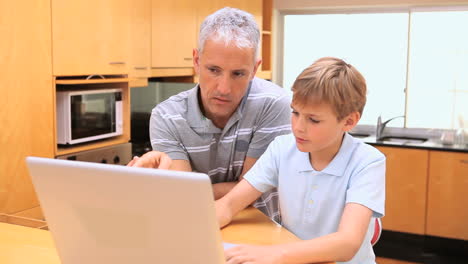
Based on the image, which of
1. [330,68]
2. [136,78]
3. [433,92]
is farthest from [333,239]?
[433,92]

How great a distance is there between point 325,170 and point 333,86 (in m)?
0.23

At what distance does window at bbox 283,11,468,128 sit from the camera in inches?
189

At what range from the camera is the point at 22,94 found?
2469mm

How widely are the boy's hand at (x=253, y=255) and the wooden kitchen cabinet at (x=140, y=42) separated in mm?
2267

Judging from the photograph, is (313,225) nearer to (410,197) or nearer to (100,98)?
(100,98)

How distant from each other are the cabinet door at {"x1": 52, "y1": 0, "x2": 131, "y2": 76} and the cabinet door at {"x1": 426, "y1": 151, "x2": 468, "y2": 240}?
262 centimetres

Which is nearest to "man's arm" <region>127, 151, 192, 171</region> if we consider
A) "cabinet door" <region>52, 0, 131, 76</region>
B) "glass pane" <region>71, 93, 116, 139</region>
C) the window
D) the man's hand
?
the man's hand

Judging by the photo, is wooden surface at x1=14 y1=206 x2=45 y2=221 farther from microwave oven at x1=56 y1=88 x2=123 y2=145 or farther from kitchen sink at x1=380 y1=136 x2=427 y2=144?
kitchen sink at x1=380 y1=136 x2=427 y2=144

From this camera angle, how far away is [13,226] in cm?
158

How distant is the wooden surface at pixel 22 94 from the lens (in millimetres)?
2373

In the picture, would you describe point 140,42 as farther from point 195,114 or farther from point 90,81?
point 195,114

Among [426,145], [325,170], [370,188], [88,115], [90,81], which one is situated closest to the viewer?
[370,188]

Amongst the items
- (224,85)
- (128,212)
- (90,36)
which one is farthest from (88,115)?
(128,212)

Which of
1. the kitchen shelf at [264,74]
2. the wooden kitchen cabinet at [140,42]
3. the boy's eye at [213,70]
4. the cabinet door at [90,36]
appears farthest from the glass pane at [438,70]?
the boy's eye at [213,70]
